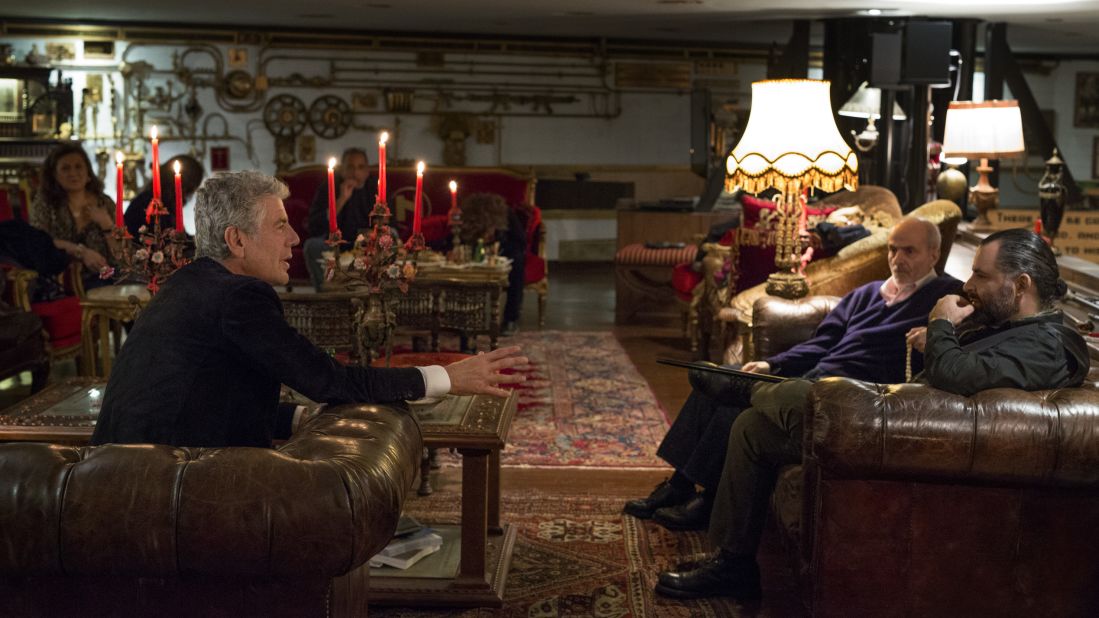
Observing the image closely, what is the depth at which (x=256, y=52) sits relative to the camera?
1245cm

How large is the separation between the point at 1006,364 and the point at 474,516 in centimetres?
143

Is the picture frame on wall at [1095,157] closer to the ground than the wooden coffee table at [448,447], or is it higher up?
higher up

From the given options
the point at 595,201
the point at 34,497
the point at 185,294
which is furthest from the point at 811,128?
the point at 595,201

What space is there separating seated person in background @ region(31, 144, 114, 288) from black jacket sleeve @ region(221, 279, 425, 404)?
170 inches

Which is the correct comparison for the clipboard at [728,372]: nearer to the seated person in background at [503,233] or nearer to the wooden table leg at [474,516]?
the wooden table leg at [474,516]

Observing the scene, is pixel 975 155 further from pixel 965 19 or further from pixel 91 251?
pixel 91 251

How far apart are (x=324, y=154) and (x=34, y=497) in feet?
36.7

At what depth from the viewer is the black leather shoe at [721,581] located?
341 cm

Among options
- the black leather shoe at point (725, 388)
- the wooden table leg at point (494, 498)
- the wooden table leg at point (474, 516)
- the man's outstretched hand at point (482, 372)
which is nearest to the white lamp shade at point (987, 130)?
the black leather shoe at point (725, 388)

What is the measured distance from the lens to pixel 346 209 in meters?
8.16

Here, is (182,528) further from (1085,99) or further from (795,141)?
(1085,99)

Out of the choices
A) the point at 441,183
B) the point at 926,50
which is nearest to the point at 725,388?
the point at 926,50

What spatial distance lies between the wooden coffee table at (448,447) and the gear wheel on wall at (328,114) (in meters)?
9.36

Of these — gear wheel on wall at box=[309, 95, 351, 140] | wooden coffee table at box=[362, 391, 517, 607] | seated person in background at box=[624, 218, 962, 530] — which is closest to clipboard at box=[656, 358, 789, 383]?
seated person in background at box=[624, 218, 962, 530]
